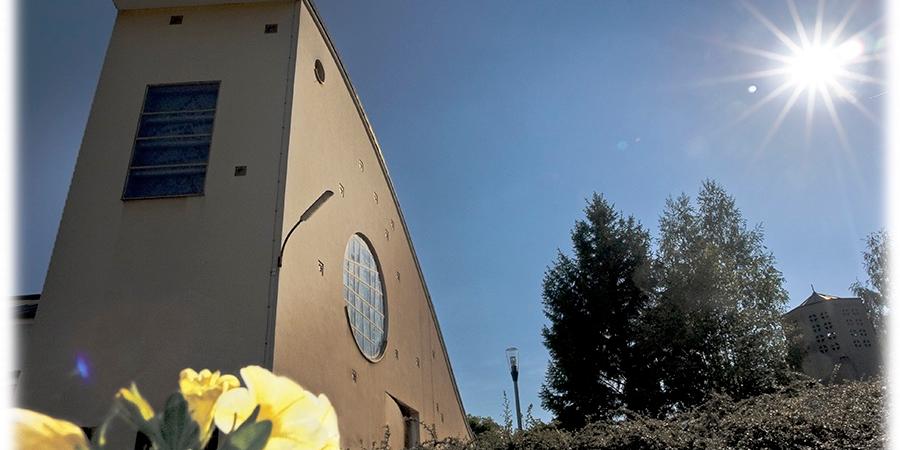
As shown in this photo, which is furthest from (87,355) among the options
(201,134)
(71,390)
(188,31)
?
(188,31)

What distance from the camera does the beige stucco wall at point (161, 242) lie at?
Answer: 288 inches

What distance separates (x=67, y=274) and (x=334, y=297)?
3.91 m

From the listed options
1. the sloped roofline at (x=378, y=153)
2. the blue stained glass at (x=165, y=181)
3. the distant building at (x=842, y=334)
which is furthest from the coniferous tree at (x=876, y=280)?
the blue stained glass at (x=165, y=181)

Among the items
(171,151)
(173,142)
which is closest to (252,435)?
(171,151)

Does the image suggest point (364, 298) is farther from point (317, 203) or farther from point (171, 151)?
point (171, 151)

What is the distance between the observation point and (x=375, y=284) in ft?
42.9

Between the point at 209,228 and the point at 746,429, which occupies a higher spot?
the point at 209,228

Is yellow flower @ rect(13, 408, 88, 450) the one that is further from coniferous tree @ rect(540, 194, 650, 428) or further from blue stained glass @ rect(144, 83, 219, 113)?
coniferous tree @ rect(540, 194, 650, 428)

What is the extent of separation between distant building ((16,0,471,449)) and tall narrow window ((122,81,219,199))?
28 millimetres

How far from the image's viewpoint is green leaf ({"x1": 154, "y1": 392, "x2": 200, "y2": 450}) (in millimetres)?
587

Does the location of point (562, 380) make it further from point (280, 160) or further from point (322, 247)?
point (280, 160)

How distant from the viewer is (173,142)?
899 centimetres

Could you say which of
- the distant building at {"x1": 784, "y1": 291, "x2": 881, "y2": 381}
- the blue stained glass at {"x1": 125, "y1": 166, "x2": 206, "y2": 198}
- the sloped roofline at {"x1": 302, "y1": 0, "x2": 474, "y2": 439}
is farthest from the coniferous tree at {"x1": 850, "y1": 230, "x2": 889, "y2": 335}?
the blue stained glass at {"x1": 125, "y1": 166, "x2": 206, "y2": 198}

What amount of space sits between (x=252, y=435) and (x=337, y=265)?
33.2ft
